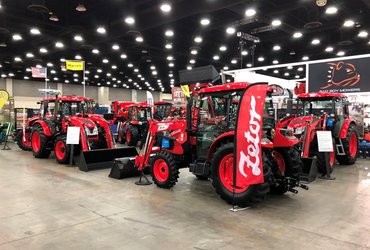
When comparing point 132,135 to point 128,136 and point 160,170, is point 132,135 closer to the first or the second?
point 128,136

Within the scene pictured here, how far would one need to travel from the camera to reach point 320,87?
948 cm

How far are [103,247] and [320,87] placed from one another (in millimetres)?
8576

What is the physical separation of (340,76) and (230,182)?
649 cm

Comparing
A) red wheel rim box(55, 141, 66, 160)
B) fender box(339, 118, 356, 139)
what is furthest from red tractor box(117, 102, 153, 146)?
fender box(339, 118, 356, 139)

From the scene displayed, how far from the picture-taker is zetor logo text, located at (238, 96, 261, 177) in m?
4.04

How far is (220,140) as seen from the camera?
485 centimetres

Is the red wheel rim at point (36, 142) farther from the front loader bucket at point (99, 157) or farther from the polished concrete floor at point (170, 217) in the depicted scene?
the polished concrete floor at point (170, 217)

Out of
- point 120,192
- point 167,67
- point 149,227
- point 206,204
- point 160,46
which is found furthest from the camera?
point 167,67

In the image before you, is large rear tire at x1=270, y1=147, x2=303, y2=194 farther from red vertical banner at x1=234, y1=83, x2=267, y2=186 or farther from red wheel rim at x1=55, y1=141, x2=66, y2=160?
red wheel rim at x1=55, y1=141, x2=66, y2=160

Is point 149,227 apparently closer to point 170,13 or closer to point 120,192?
point 120,192

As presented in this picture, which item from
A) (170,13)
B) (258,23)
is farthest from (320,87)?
(170,13)

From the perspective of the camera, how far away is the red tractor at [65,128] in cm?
812

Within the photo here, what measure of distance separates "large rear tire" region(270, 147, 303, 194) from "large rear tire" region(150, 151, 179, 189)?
1.75m

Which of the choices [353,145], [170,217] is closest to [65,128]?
[170,217]
